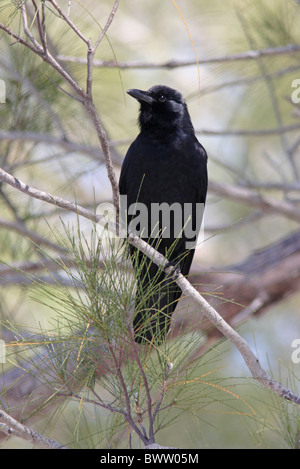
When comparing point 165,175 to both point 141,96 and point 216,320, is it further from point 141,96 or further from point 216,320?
point 216,320

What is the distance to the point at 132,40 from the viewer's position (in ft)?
17.0

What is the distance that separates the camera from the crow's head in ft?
10.6

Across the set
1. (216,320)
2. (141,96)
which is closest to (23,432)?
(216,320)

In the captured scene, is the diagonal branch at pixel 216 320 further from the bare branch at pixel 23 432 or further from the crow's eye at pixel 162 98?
the crow's eye at pixel 162 98

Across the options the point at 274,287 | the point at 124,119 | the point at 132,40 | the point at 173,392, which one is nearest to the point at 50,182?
the point at 124,119

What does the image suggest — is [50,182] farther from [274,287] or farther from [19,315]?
[274,287]

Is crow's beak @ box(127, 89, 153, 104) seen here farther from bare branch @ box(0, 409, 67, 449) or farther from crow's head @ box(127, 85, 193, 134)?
bare branch @ box(0, 409, 67, 449)

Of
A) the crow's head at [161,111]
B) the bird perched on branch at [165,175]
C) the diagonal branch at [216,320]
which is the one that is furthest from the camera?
the crow's head at [161,111]

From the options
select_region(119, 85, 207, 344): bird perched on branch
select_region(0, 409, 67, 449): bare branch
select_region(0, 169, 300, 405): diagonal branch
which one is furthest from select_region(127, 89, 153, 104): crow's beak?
select_region(0, 409, 67, 449): bare branch

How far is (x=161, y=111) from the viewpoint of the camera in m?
3.26

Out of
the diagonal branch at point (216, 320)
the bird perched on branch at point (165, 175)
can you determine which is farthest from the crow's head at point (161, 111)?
the diagonal branch at point (216, 320)

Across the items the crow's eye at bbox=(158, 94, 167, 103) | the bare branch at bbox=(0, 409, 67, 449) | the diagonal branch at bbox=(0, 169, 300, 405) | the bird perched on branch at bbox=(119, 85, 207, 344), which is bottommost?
the bare branch at bbox=(0, 409, 67, 449)

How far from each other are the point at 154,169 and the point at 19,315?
2.60m

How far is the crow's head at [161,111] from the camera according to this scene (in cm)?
322
